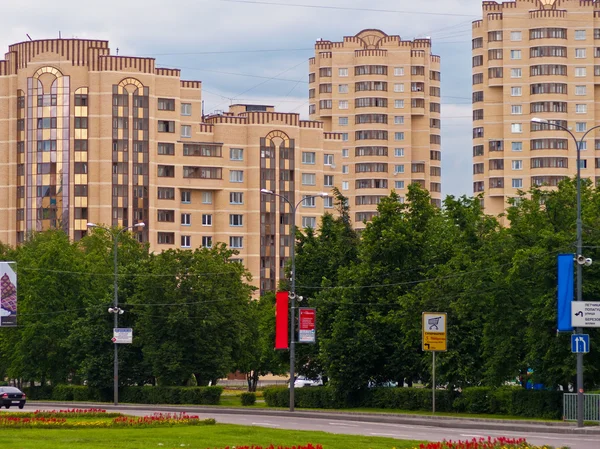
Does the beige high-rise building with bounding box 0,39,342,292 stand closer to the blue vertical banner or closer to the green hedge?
the green hedge

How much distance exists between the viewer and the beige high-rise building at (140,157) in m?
142

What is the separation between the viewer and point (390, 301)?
6544 centimetres

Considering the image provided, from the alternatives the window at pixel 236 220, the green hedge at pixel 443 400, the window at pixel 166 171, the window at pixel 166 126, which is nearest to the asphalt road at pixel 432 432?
the green hedge at pixel 443 400

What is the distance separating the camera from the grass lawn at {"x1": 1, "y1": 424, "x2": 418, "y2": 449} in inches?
1261

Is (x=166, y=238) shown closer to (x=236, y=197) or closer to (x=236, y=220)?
(x=236, y=220)

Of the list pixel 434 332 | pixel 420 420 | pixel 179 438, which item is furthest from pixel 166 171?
pixel 179 438

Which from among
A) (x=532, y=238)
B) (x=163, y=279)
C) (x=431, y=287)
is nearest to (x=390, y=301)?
(x=431, y=287)

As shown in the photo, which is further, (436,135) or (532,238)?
A: (436,135)

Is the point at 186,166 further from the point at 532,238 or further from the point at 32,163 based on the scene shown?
the point at 532,238

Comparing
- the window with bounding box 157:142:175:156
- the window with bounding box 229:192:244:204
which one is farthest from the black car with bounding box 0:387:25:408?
the window with bounding box 229:192:244:204

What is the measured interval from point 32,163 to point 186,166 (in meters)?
17.2

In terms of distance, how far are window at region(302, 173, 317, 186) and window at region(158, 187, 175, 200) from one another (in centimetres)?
1654

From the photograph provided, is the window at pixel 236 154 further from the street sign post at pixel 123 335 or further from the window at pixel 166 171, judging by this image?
the street sign post at pixel 123 335

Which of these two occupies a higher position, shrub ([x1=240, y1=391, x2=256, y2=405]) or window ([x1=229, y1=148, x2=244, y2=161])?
window ([x1=229, y1=148, x2=244, y2=161])
